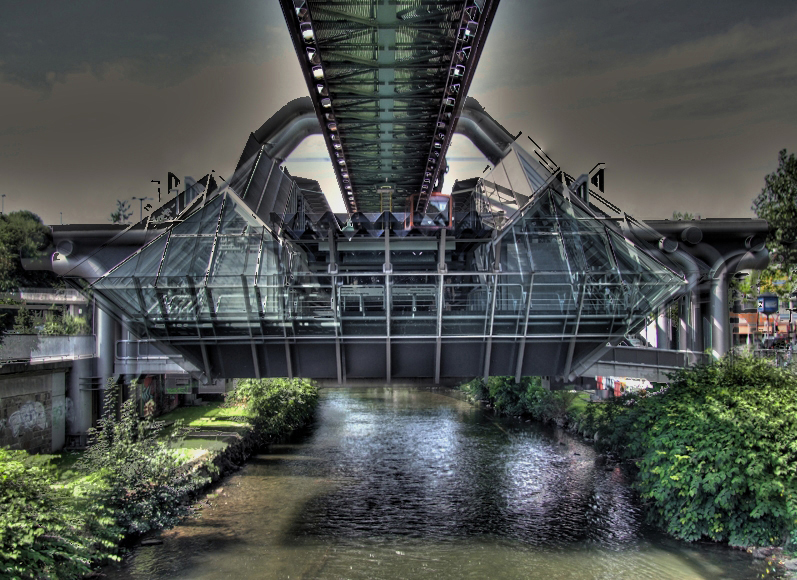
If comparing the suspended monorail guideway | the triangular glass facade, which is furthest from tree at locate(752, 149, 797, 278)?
the triangular glass facade

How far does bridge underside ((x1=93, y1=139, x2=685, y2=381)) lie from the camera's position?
1939 cm

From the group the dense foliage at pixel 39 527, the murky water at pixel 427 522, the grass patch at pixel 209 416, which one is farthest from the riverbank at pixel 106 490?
the murky water at pixel 427 522

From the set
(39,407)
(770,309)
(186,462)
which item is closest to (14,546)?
(186,462)

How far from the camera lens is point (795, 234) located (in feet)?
81.7

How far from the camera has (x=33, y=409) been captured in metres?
23.3

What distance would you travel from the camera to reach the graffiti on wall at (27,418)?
856 inches

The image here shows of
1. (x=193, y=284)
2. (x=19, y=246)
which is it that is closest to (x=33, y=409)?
(x=193, y=284)

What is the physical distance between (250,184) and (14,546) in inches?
755

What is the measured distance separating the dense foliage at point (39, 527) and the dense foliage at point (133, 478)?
1.71 metres

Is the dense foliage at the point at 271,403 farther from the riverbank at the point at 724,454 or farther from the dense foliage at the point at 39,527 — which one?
the riverbank at the point at 724,454

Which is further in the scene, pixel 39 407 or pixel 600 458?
pixel 600 458

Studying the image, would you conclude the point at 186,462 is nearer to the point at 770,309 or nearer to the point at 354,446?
the point at 354,446

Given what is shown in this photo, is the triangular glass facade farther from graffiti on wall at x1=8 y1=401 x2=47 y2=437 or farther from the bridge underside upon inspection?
graffiti on wall at x1=8 y1=401 x2=47 y2=437

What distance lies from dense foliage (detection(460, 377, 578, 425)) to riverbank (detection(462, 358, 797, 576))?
17.1m
